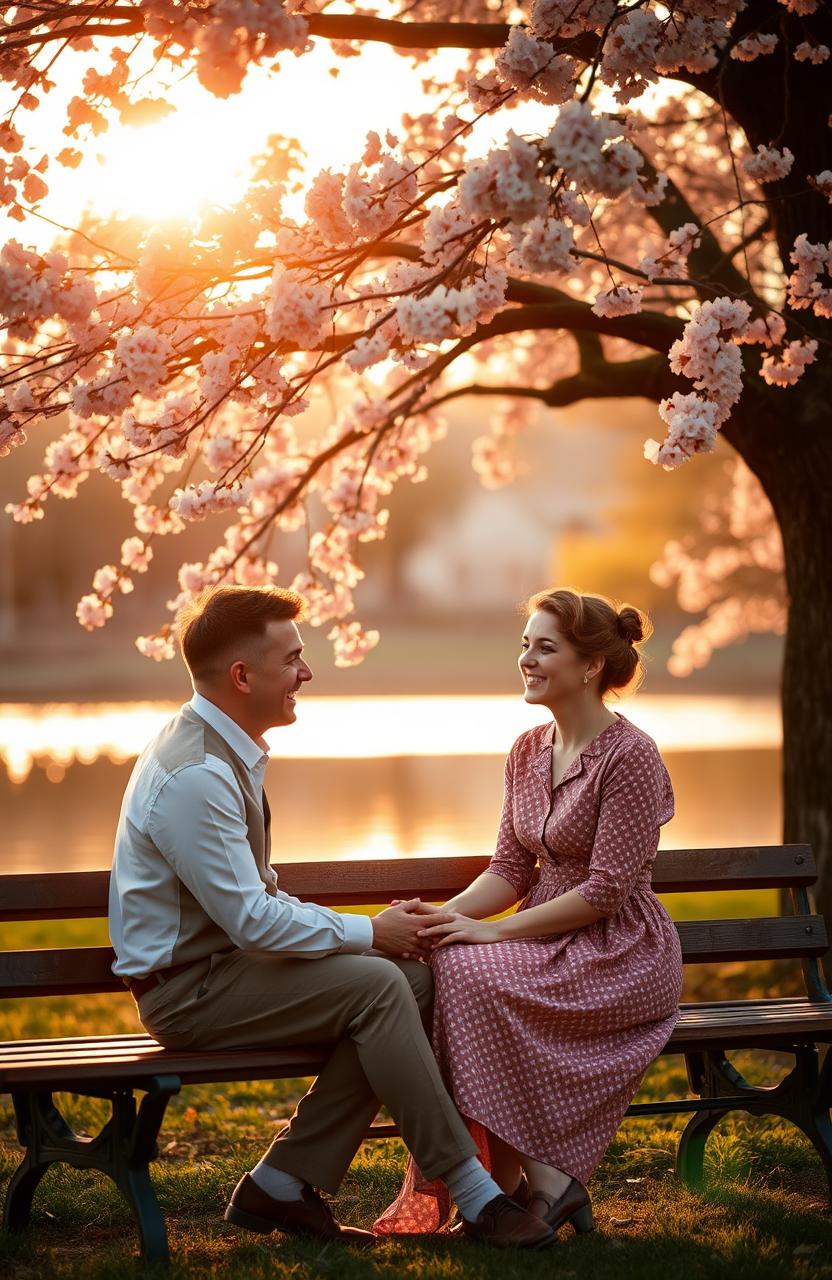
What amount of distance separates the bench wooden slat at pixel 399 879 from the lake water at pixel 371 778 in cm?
220

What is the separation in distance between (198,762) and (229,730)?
6.2 inches

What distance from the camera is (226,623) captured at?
407cm

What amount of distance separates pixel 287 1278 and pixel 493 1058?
0.73m

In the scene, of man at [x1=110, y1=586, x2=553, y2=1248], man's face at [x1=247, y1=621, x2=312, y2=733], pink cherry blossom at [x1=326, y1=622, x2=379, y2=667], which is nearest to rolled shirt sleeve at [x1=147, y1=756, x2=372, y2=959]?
man at [x1=110, y1=586, x2=553, y2=1248]

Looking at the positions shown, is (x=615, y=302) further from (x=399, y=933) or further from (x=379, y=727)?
(x=379, y=727)

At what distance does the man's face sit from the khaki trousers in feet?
1.96

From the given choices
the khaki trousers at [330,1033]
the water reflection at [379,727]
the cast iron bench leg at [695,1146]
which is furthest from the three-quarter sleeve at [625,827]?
the water reflection at [379,727]

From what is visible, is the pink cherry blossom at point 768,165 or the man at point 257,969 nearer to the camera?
the man at point 257,969

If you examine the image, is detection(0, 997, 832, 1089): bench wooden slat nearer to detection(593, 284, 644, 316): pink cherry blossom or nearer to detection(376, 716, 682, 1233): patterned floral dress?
detection(376, 716, 682, 1233): patterned floral dress

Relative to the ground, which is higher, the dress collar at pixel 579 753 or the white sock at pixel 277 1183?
the dress collar at pixel 579 753

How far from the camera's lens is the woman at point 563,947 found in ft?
13.2

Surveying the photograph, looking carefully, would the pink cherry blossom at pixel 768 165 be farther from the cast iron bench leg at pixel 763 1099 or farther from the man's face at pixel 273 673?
the cast iron bench leg at pixel 763 1099

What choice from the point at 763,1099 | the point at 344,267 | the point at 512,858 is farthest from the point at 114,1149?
the point at 344,267

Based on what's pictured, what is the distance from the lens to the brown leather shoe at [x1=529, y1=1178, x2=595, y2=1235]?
12.9ft
